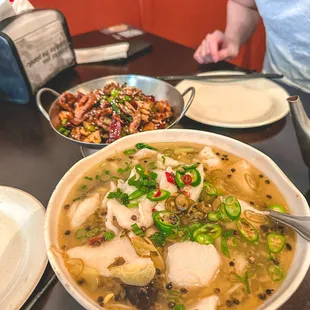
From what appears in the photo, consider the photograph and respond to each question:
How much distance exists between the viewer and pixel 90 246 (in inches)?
37.9

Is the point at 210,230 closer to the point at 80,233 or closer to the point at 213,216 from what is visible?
the point at 213,216

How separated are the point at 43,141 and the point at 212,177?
0.86 m

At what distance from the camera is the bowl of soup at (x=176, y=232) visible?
87cm

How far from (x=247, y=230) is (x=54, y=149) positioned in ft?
3.09

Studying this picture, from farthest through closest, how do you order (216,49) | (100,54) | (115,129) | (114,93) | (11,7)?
(100,54), (216,49), (11,7), (114,93), (115,129)

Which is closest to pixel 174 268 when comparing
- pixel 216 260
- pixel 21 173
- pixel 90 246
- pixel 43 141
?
pixel 216 260

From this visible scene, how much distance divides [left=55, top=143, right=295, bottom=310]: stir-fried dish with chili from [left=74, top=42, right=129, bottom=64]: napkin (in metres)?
1.26

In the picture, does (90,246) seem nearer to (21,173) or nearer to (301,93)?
(21,173)

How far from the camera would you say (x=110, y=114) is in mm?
1604

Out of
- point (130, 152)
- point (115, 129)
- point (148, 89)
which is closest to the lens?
point (130, 152)

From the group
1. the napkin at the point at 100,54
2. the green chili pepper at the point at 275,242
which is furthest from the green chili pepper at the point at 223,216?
the napkin at the point at 100,54

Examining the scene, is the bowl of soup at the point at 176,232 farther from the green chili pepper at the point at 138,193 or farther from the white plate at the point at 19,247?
the white plate at the point at 19,247

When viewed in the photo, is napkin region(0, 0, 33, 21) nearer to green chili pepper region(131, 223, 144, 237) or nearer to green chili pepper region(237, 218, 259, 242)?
green chili pepper region(131, 223, 144, 237)

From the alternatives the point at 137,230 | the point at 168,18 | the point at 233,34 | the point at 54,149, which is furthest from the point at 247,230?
the point at 168,18
